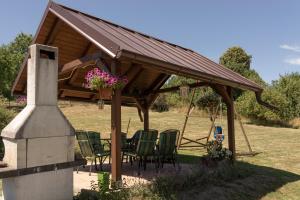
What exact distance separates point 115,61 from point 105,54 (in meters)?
0.34

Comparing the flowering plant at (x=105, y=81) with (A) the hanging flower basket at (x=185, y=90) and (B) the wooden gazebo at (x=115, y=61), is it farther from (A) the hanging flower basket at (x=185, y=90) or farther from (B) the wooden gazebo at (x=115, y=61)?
(A) the hanging flower basket at (x=185, y=90)

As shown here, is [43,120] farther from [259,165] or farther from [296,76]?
[296,76]

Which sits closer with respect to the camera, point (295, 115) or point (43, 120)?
point (43, 120)

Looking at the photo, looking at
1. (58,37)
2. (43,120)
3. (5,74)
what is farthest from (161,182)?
(5,74)

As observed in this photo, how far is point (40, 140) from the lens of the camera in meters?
5.39

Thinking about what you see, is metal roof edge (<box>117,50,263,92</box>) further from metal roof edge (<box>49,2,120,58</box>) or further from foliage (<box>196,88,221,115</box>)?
foliage (<box>196,88,221,115</box>)

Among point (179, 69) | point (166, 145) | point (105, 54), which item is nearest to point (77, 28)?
point (105, 54)

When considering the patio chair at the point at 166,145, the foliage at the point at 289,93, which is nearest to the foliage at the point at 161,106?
the foliage at the point at 289,93

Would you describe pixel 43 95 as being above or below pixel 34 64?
below

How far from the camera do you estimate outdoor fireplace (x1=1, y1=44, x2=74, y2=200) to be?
17.0ft

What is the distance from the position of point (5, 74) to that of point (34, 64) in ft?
102

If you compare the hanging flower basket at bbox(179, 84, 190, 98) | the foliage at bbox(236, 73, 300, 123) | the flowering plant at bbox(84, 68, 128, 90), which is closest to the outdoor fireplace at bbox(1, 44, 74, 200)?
the flowering plant at bbox(84, 68, 128, 90)

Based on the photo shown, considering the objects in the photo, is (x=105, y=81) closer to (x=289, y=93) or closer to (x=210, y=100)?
(x=210, y=100)

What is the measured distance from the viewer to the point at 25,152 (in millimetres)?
5211
